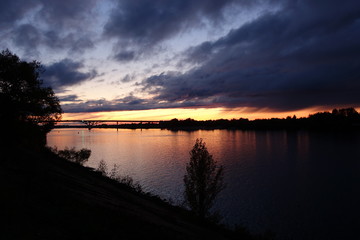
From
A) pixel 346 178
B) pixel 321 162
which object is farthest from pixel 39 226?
pixel 321 162

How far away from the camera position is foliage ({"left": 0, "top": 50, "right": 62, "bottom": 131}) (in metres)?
30.6

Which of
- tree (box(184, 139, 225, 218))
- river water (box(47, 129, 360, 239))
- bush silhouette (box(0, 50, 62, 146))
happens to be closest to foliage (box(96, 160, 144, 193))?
river water (box(47, 129, 360, 239))

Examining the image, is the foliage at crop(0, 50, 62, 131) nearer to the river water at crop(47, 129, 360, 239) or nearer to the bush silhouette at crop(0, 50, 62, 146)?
the bush silhouette at crop(0, 50, 62, 146)

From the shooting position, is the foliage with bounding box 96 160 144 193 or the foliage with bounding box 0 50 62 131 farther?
the foliage with bounding box 96 160 144 193

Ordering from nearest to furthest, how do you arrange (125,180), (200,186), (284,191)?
(200,186), (125,180), (284,191)

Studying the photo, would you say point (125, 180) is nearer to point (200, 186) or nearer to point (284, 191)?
point (200, 186)

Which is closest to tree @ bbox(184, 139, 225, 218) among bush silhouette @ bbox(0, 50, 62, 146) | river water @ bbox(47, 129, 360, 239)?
river water @ bbox(47, 129, 360, 239)

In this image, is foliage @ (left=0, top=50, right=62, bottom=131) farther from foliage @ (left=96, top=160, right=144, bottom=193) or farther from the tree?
the tree

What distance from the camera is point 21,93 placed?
31.8m

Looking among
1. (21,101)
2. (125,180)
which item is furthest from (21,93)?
(125,180)

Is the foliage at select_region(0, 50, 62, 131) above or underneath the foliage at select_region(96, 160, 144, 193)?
above

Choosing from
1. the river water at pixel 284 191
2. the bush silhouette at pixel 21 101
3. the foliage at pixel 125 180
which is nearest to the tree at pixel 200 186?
the river water at pixel 284 191

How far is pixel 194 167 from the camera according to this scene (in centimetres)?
3284

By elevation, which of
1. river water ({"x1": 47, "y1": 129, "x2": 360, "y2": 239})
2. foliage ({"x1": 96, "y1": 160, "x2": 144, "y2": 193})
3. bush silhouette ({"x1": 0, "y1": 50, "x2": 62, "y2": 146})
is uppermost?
bush silhouette ({"x1": 0, "y1": 50, "x2": 62, "y2": 146})
